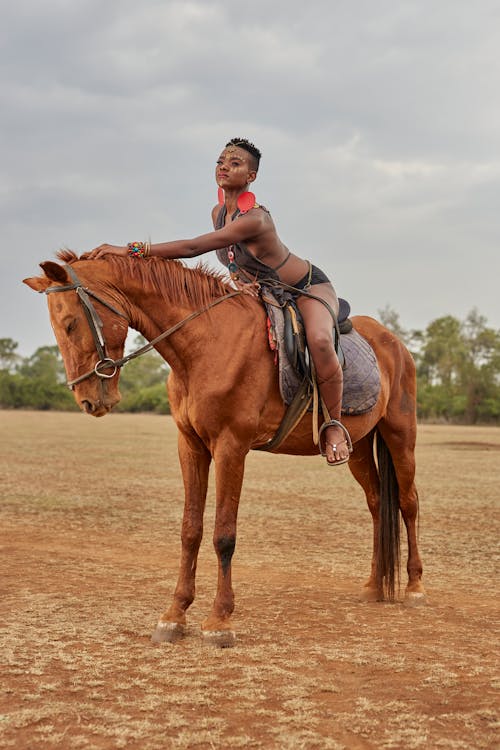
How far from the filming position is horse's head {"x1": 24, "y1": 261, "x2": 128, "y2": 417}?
4.76 m

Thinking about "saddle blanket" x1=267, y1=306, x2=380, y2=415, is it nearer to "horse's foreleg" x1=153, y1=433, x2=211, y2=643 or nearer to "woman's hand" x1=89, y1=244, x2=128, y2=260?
"horse's foreleg" x1=153, y1=433, x2=211, y2=643

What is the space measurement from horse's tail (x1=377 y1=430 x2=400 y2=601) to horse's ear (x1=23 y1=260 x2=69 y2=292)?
11.8ft

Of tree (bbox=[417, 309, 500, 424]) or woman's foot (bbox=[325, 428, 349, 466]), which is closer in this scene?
woman's foot (bbox=[325, 428, 349, 466])

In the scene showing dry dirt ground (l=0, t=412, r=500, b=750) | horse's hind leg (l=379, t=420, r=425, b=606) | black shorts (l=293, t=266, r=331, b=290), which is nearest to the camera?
dry dirt ground (l=0, t=412, r=500, b=750)

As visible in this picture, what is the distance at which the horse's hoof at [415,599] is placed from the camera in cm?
634

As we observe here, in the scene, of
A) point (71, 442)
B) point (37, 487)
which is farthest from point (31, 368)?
point (37, 487)

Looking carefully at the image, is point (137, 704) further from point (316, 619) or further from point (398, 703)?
point (316, 619)

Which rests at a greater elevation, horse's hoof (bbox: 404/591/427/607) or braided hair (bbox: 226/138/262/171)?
braided hair (bbox: 226/138/262/171)

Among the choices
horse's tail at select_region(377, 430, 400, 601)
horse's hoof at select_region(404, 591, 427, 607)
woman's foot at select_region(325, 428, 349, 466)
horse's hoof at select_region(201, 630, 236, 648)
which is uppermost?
woman's foot at select_region(325, 428, 349, 466)

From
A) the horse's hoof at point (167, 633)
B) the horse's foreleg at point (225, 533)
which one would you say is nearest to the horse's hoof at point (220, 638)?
the horse's foreleg at point (225, 533)

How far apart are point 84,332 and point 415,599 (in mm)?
3823

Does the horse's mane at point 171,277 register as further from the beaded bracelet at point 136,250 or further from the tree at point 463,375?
the tree at point 463,375

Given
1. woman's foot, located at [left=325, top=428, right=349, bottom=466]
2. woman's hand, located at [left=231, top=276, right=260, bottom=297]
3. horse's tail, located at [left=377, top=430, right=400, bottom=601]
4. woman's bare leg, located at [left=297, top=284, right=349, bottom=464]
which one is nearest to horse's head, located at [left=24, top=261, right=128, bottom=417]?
woman's hand, located at [left=231, top=276, right=260, bottom=297]

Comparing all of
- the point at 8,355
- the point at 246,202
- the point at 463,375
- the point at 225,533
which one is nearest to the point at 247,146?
the point at 246,202
